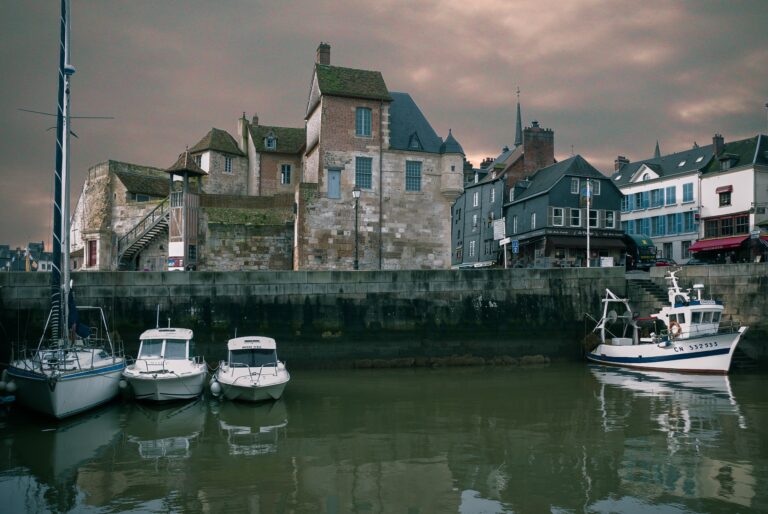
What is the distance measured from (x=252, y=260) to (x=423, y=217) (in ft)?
34.3

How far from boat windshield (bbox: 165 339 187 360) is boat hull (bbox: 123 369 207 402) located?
1.14 meters

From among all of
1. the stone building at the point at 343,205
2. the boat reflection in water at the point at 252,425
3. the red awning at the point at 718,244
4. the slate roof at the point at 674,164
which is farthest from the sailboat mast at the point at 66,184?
the slate roof at the point at 674,164

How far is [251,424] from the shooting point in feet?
53.6

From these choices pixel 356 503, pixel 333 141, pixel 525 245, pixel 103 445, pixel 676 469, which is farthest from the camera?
pixel 525 245

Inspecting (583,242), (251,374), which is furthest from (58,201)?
(583,242)

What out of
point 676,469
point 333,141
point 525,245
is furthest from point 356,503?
point 525,245

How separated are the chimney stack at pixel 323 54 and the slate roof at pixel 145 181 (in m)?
16.2

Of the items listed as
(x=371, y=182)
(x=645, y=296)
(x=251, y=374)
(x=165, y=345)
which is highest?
(x=371, y=182)

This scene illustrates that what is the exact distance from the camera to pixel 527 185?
49.7 meters

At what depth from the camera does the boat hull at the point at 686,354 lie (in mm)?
24703

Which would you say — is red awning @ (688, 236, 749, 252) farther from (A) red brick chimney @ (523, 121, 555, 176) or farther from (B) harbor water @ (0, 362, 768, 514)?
(B) harbor water @ (0, 362, 768, 514)

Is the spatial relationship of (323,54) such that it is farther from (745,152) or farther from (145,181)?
(745,152)

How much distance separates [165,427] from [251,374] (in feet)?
10.7

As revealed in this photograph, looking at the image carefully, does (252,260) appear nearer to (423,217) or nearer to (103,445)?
(423,217)
